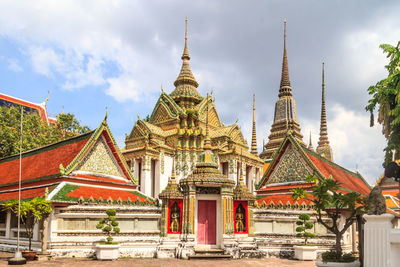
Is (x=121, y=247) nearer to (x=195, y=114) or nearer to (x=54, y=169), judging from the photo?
(x=54, y=169)

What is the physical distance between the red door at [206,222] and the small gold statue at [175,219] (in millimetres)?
933

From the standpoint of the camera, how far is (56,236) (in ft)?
50.1

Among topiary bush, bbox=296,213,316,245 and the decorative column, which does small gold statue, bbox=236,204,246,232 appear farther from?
the decorative column

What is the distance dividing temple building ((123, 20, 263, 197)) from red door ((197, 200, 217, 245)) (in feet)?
37.1

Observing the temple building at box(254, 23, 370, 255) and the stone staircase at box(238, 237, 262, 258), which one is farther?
the temple building at box(254, 23, 370, 255)

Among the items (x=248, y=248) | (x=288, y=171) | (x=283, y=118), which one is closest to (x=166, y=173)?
(x=288, y=171)

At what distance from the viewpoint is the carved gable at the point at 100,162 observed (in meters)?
19.1

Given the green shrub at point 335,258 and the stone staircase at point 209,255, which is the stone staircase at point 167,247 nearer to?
the stone staircase at point 209,255

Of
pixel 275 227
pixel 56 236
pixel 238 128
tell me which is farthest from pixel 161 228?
pixel 238 128

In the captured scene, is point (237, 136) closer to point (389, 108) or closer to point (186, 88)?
point (186, 88)

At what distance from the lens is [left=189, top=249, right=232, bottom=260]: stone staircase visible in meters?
15.6

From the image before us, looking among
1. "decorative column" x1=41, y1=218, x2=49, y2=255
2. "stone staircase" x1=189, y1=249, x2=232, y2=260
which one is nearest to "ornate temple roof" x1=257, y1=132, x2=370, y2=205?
"stone staircase" x1=189, y1=249, x2=232, y2=260

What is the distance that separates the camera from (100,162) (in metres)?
19.9

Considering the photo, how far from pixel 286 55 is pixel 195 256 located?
45527 mm
